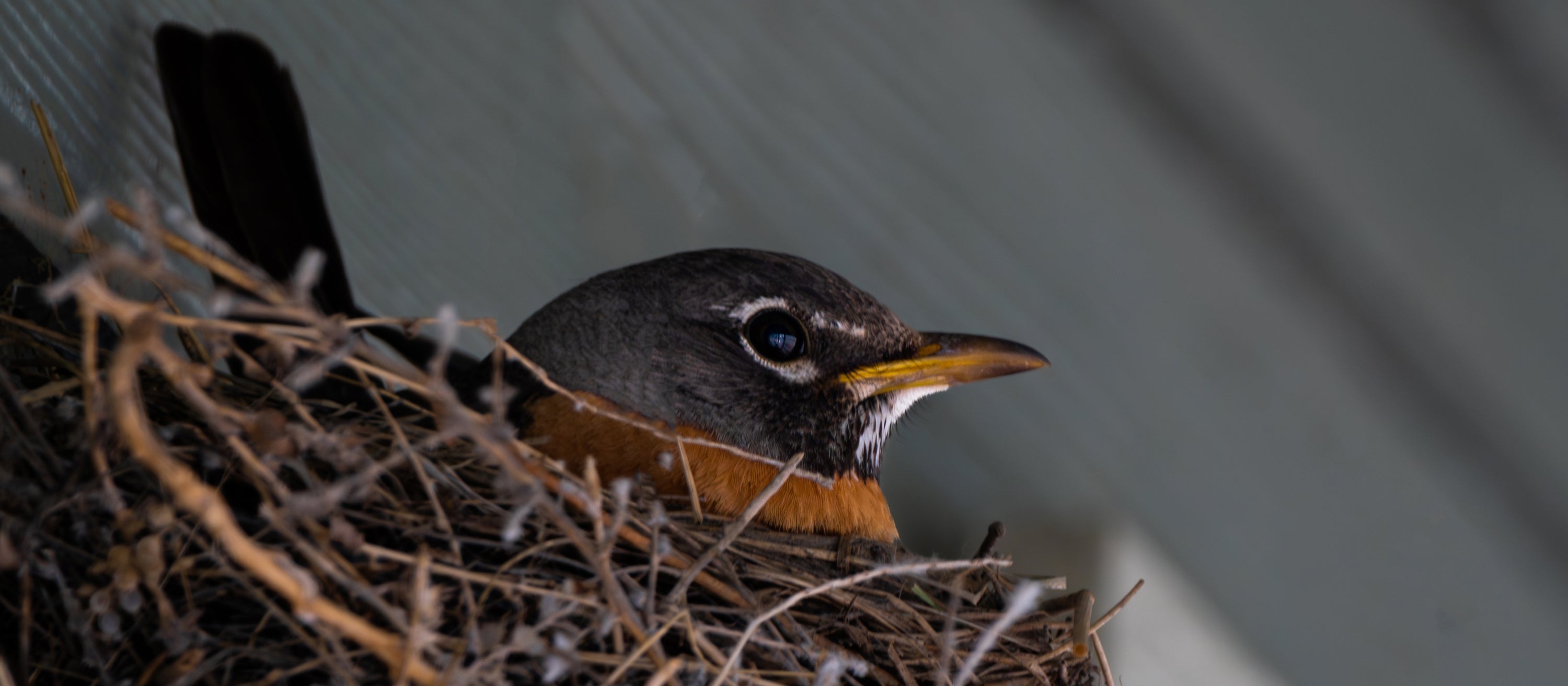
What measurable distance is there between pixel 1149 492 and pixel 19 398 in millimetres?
2219

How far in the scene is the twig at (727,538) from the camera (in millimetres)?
1124

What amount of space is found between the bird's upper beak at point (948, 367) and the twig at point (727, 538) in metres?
0.51

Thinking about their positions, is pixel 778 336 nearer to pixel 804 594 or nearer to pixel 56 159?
pixel 804 594

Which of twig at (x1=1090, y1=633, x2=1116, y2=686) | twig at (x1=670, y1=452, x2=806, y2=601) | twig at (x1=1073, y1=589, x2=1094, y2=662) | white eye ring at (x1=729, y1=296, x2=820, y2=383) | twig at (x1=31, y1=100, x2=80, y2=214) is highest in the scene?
twig at (x1=31, y1=100, x2=80, y2=214)

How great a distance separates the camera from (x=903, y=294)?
246 centimetres

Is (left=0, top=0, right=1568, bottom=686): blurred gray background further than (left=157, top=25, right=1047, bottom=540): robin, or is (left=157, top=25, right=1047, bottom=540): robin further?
(left=157, top=25, right=1047, bottom=540): robin

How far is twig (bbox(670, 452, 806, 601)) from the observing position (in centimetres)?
112

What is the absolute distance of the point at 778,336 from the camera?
71.7 inches

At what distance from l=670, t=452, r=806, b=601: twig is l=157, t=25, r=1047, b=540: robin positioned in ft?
1.11

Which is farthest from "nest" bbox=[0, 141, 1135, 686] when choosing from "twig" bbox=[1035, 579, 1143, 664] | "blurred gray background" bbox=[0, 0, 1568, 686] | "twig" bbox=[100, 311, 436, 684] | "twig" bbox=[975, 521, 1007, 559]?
"blurred gray background" bbox=[0, 0, 1568, 686]

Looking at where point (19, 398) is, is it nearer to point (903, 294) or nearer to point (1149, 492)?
point (903, 294)

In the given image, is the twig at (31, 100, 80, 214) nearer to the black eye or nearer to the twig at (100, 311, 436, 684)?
the twig at (100, 311, 436, 684)

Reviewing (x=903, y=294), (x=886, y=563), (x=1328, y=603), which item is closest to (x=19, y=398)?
(x=886, y=563)

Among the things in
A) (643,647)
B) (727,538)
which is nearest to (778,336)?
(727,538)
